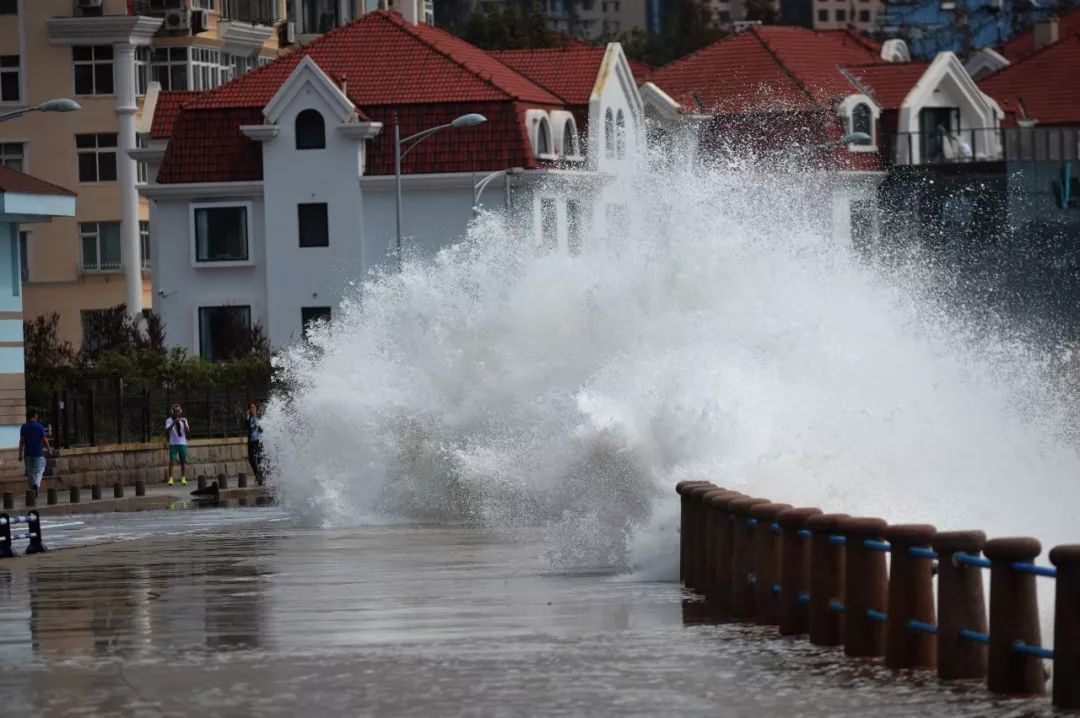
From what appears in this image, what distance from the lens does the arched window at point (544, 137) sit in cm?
6369

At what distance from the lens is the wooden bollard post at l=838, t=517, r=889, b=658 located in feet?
46.6

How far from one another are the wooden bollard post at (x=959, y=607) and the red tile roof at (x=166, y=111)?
55.5 metres

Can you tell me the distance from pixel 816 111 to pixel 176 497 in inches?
1320

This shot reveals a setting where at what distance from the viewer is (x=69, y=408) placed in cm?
4675

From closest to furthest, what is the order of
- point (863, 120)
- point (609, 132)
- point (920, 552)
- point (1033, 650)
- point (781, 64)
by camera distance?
1. point (1033, 650)
2. point (920, 552)
3. point (609, 132)
4. point (863, 120)
5. point (781, 64)

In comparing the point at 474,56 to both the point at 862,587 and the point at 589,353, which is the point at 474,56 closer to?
the point at 589,353

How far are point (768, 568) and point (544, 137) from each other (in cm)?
4853

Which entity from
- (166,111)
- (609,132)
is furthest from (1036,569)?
(166,111)

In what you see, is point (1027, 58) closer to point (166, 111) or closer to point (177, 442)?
point (166, 111)

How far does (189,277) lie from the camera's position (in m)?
65.6

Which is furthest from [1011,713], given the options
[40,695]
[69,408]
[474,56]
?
[474,56]

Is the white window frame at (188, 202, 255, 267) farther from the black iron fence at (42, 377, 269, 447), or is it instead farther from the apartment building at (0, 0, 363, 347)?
the black iron fence at (42, 377, 269, 447)

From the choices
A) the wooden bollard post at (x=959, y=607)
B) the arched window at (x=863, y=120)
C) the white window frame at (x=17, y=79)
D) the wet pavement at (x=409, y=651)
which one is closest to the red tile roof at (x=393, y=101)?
the white window frame at (x=17, y=79)

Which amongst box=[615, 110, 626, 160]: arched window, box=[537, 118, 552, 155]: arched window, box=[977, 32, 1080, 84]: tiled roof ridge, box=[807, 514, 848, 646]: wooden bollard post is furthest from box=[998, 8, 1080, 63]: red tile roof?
box=[807, 514, 848, 646]: wooden bollard post
